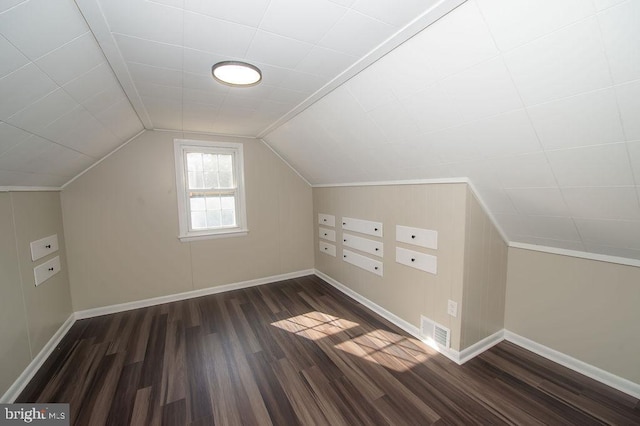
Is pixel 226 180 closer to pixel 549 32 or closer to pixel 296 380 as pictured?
pixel 296 380

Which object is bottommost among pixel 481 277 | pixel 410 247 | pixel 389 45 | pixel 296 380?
pixel 296 380

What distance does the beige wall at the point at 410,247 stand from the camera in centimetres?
203

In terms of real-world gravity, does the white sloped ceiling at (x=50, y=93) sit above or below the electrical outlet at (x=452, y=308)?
above

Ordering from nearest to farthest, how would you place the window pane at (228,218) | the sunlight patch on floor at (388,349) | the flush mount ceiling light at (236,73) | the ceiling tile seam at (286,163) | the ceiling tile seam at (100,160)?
the flush mount ceiling light at (236,73)
the sunlight patch on floor at (388,349)
the ceiling tile seam at (100,160)
the window pane at (228,218)
the ceiling tile seam at (286,163)

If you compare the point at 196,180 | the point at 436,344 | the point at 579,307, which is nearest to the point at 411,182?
the point at 436,344

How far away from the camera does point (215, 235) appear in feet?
11.3

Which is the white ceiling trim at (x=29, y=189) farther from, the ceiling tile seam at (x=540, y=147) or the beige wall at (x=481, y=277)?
the beige wall at (x=481, y=277)

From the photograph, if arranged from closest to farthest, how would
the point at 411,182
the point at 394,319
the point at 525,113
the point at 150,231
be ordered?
1. the point at 525,113
2. the point at 411,182
3. the point at 394,319
4. the point at 150,231

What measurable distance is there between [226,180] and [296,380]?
106 inches

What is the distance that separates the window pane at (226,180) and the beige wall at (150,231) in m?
0.24

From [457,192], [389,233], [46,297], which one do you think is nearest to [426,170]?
[457,192]

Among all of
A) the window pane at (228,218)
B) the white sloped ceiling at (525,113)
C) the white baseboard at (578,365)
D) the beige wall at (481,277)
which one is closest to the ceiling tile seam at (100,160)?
the window pane at (228,218)

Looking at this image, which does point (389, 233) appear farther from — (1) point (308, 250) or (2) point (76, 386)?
(2) point (76, 386)

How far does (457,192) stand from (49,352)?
12.5 feet
